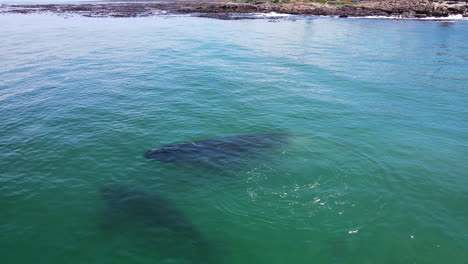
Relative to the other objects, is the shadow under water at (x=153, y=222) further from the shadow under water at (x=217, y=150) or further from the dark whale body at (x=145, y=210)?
the shadow under water at (x=217, y=150)

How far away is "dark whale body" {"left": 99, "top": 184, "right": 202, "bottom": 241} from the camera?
10.2 metres

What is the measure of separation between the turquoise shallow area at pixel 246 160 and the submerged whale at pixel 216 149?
651 millimetres

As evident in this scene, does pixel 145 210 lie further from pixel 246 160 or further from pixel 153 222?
pixel 246 160

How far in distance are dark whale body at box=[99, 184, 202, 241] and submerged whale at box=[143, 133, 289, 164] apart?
8.76ft

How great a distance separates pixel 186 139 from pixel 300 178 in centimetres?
680

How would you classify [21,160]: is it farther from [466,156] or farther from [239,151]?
[466,156]

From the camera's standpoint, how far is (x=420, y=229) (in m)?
9.98

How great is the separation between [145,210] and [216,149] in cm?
508

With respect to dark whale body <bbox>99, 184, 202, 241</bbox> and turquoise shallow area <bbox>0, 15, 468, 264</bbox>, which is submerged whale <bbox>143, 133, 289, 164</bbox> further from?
dark whale body <bbox>99, 184, 202, 241</bbox>

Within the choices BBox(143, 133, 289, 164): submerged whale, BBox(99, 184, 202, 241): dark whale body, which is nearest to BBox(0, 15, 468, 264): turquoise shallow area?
BBox(99, 184, 202, 241): dark whale body

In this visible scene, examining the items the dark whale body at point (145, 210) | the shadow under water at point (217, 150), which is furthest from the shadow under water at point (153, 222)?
the shadow under water at point (217, 150)

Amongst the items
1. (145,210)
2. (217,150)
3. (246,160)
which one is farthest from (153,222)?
(217,150)

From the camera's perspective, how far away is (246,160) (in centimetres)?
1388

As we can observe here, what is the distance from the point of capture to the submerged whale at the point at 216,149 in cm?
1408
